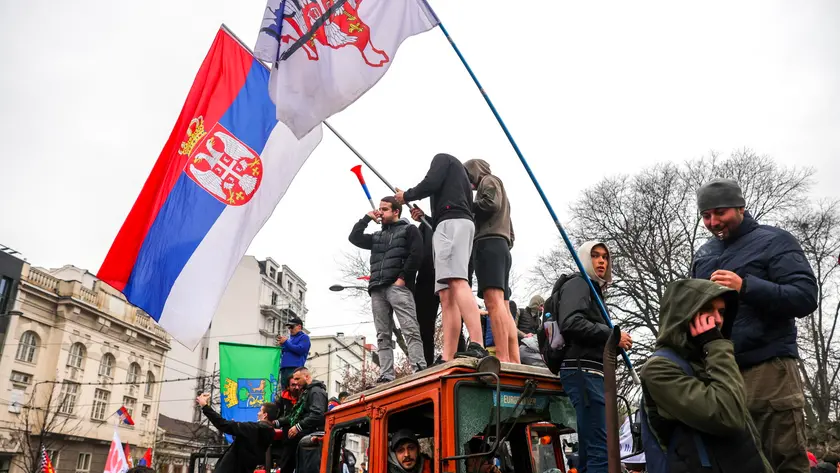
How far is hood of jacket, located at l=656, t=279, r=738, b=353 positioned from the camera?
105 inches

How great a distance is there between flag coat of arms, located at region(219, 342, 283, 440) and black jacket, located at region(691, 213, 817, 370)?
10.2 m

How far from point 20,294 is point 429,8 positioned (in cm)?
3577

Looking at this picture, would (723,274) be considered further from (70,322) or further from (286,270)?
(286,270)

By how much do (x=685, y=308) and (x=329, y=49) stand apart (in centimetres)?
477

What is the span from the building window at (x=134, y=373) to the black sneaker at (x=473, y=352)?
42.1 m

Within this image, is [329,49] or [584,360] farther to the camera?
[329,49]

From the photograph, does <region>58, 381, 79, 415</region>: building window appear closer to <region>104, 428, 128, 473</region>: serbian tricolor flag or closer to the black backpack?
<region>104, 428, 128, 473</region>: serbian tricolor flag

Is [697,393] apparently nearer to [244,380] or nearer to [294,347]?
[294,347]

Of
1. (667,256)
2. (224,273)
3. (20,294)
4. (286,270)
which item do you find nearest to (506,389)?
(224,273)

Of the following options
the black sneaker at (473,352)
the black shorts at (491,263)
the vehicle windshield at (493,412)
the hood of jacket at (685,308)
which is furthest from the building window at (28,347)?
the hood of jacket at (685,308)

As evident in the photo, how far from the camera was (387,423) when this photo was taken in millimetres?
4574

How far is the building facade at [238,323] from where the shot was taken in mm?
54688

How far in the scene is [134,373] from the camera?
1647 inches

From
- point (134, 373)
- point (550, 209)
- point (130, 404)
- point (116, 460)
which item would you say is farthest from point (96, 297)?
point (550, 209)
